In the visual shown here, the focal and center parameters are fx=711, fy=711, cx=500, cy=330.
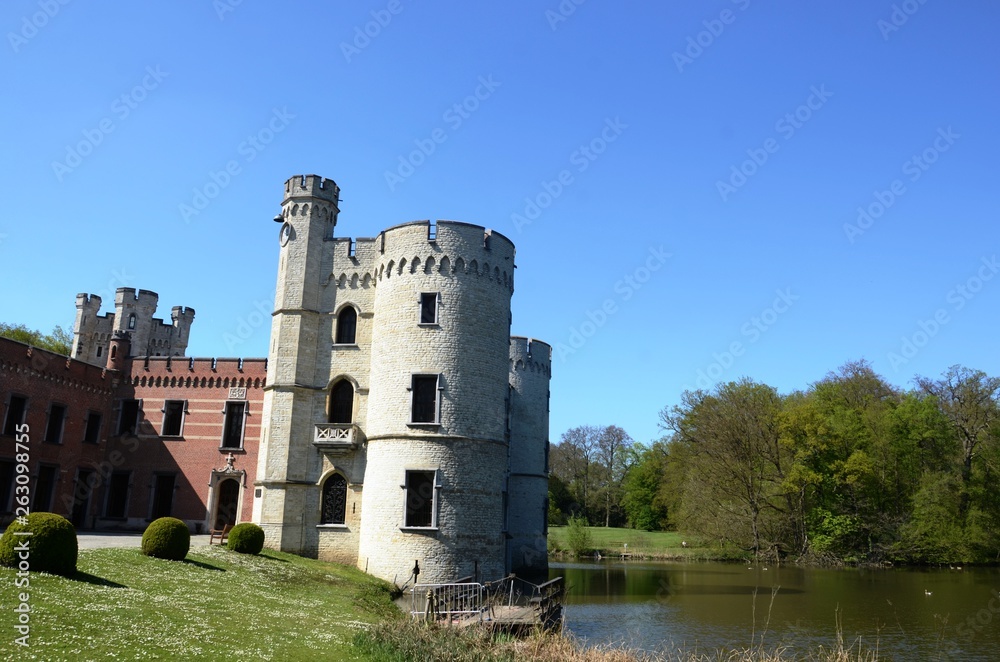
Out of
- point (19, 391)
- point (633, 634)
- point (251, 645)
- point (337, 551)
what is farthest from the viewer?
point (19, 391)

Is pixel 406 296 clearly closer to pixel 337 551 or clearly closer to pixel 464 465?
pixel 464 465

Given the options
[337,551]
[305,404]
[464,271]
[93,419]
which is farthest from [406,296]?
[93,419]

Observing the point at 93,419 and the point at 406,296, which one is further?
the point at 93,419

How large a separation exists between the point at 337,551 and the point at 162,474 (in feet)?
39.3

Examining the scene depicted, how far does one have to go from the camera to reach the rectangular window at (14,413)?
93.4 feet

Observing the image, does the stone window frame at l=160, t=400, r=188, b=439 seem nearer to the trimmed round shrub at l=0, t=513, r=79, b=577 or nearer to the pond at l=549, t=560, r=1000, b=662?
the pond at l=549, t=560, r=1000, b=662

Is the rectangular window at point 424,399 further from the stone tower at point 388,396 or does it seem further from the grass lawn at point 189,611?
the grass lawn at point 189,611

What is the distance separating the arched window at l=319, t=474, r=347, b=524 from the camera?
2747 cm

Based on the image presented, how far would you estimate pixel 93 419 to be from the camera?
33688 millimetres

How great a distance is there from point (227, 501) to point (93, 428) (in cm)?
743

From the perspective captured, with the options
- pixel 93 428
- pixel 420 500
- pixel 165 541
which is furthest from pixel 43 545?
pixel 93 428

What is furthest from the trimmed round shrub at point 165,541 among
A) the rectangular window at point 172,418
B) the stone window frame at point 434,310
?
the rectangular window at point 172,418

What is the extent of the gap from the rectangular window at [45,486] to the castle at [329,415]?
53mm

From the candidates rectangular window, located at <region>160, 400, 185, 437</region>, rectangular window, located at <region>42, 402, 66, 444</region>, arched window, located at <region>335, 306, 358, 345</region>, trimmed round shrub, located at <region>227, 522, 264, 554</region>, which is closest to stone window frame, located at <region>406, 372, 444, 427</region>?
arched window, located at <region>335, 306, 358, 345</region>
